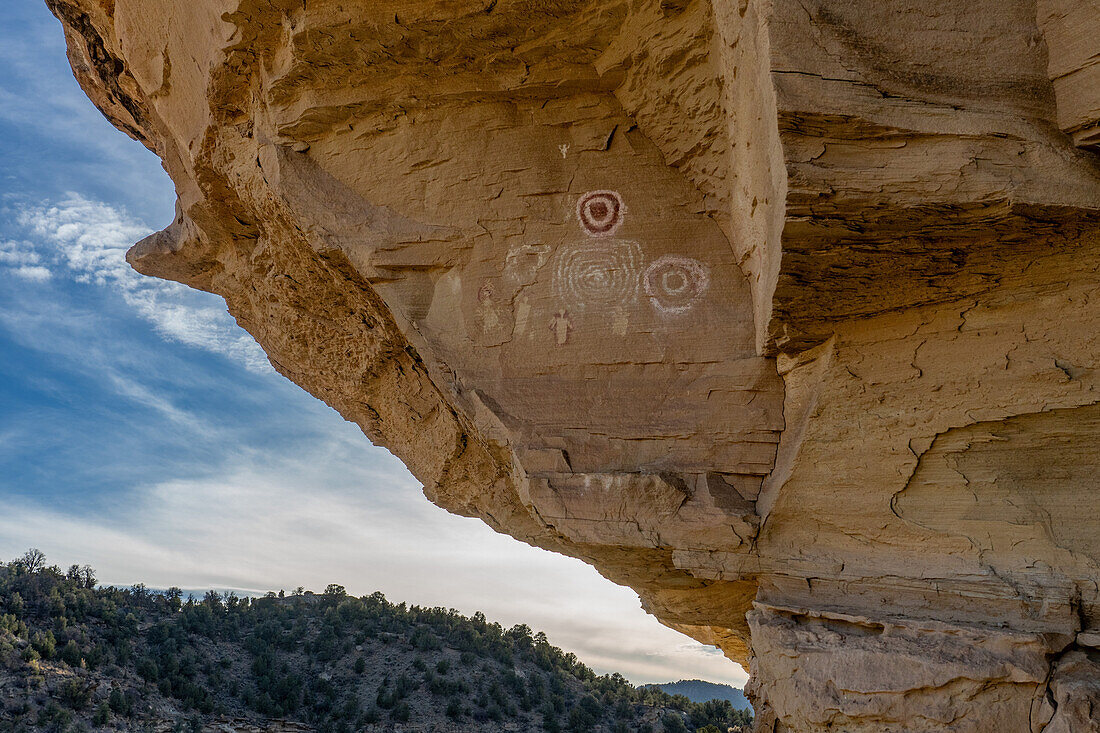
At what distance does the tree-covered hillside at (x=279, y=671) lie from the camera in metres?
10.9

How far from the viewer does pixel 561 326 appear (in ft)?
17.3

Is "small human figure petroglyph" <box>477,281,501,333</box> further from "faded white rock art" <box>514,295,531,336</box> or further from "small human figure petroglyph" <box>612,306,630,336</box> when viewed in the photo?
"small human figure petroglyph" <box>612,306,630,336</box>

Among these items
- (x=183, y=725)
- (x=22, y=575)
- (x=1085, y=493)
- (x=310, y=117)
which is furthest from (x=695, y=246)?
(x=22, y=575)

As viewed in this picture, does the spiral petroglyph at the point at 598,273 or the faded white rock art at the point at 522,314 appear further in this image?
the faded white rock art at the point at 522,314

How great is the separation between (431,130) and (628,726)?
12281 millimetres

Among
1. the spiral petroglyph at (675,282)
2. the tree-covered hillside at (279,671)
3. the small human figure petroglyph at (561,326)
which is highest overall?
the spiral petroglyph at (675,282)

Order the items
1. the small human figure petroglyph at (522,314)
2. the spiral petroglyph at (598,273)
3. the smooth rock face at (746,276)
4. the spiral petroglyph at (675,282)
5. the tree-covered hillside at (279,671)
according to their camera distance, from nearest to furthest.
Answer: the smooth rock face at (746,276) < the spiral petroglyph at (675,282) < the spiral petroglyph at (598,273) < the small human figure petroglyph at (522,314) < the tree-covered hillside at (279,671)

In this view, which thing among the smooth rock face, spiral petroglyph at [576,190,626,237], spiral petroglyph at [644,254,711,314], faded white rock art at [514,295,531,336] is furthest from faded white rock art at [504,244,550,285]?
spiral petroglyph at [644,254,711,314]

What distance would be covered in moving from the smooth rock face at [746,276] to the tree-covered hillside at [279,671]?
782 cm

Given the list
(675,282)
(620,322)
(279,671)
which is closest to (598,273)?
(620,322)

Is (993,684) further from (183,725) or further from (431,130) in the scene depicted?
(183,725)

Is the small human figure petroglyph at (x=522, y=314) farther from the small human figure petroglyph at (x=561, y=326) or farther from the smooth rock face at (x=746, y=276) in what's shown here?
the small human figure petroglyph at (x=561, y=326)

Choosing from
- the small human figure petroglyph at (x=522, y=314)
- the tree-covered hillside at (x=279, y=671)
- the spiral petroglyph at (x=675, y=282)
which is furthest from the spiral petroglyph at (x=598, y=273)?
the tree-covered hillside at (x=279, y=671)

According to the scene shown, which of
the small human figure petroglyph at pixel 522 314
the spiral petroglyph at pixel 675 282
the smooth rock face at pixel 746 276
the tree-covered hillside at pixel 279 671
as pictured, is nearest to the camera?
the smooth rock face at pixel 746 276
